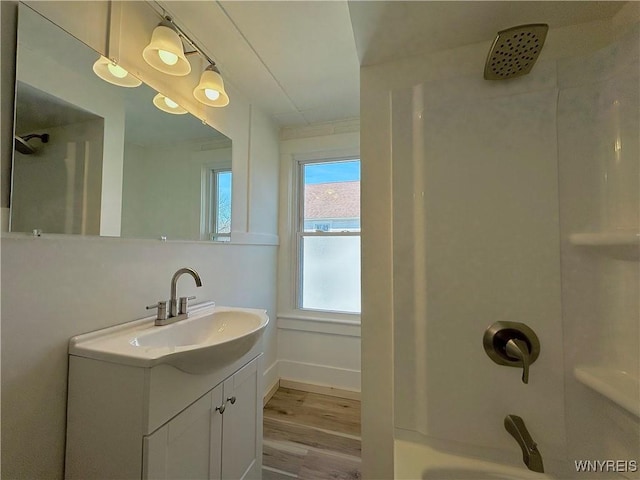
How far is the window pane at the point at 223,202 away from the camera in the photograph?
1580mm

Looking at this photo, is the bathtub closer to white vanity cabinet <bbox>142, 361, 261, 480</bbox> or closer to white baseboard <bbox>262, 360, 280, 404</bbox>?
white vanity cabinet <bbox>142, 361, 261, 480</bbox>

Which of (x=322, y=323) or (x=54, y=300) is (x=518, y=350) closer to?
(x=54, y=300)

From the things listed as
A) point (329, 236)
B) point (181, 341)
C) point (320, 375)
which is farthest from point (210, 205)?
point (320, 375)

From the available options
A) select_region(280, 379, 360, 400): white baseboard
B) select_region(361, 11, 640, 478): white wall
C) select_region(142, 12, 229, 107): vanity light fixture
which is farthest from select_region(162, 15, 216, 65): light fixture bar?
select_region(280, 379, 360, 400): white baseboard

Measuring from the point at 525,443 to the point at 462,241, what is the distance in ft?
1.91

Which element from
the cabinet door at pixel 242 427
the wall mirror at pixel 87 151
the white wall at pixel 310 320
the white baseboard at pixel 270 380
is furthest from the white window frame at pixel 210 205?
the white baseboard at pixel 270 380

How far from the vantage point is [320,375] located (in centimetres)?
224

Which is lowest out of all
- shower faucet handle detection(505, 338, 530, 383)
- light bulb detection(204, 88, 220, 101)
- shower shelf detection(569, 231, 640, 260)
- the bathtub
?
the bathtub

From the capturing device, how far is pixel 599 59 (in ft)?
2.29

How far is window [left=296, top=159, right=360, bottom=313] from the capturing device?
7.55 ft

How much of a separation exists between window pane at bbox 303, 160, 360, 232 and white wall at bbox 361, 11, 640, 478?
1.39m

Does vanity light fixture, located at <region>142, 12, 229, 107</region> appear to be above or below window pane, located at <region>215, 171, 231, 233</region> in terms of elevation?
above

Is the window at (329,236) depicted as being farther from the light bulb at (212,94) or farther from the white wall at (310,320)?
the light bulb at (212,94)

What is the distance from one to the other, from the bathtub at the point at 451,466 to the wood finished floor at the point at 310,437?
36.2 inches
